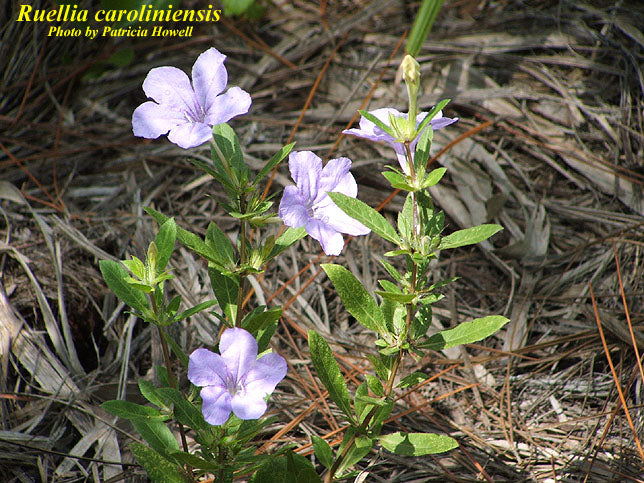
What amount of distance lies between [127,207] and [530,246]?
206 centimetres

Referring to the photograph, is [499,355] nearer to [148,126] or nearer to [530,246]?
[530,246]

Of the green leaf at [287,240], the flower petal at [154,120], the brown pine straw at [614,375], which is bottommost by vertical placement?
the brown pine straw at [614,375]

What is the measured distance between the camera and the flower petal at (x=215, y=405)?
1437mm

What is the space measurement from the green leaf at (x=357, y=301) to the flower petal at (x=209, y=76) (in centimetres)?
61

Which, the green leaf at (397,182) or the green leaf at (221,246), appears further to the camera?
the green leaf at (221,246)

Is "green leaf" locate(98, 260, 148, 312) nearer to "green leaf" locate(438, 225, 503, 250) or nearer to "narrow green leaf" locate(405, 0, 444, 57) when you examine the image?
"green leaf" locate(438, 225, 503, 250)

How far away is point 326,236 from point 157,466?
0.85 meters

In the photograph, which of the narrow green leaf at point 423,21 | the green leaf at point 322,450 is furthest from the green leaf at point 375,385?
the narrow green leaf at point 423,21

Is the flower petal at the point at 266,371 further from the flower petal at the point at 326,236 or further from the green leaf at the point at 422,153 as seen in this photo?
the green leaf at the point at 422,153

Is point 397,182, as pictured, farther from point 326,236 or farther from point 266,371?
point 266,371

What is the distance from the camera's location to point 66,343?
241cm

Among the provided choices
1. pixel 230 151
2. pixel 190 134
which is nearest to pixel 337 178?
pixel 230 151

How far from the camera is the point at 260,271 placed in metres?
1.58

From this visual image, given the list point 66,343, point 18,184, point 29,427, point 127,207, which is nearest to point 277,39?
point 127,207
